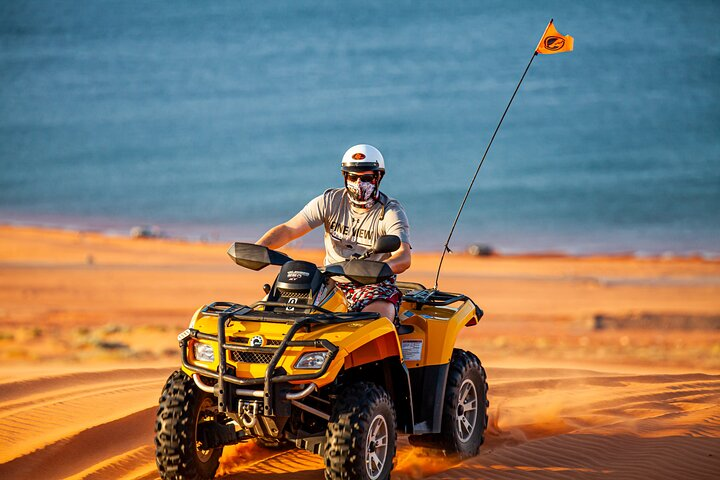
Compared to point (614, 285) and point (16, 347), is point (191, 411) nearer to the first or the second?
point (16, 347)

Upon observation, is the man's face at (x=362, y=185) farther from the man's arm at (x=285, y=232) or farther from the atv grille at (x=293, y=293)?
the atv grille at (x=293, y=293)

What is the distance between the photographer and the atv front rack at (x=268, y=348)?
21.7 feet

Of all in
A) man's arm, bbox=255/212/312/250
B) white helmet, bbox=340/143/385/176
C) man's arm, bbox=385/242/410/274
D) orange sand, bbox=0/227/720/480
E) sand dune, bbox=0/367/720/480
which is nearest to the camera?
man's arm, bbox=385/242/410/274

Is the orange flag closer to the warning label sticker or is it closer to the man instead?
the man

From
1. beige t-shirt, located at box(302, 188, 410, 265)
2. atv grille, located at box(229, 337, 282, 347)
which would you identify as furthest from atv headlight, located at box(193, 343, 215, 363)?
beige t-shirt, located at box(302, 188, 410, 265)

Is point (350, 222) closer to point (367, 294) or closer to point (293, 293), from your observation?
point (367, 294)

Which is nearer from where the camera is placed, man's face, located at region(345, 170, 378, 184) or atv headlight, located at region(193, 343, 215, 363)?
atv headlight, located at region(193, 343, 215, 363)

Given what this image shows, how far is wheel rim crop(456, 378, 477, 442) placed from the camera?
8.60 metres

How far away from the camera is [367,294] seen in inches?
301

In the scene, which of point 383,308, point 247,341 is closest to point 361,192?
point 383,308

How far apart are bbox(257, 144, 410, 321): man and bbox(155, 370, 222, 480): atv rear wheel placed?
1.28m

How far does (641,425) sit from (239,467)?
147 inches

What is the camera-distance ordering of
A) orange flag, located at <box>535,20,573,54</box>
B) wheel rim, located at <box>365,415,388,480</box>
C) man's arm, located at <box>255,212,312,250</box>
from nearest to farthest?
wheel rim, located at <box>365,415,388,480</box>, man's arm, located at <box>255,212,312,250</box>, orange flag, located at <box>535,20,573,54</box>

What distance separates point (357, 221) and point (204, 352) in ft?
5.76
